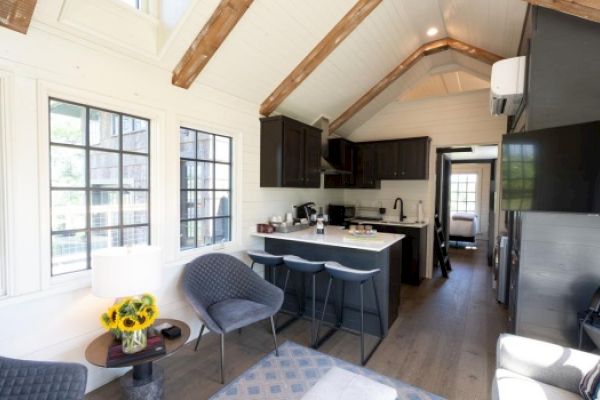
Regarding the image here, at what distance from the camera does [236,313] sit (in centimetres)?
255

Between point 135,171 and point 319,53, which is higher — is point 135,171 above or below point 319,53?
below

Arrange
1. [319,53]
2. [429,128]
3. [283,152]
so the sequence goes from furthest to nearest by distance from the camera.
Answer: [429,128]
[283,152]
[319,53]

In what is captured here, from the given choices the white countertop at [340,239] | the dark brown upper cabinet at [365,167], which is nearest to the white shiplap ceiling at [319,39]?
the dark brown upper cabinet at [365,167]

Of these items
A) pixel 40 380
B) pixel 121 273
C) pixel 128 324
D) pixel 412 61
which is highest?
pixel 412 61

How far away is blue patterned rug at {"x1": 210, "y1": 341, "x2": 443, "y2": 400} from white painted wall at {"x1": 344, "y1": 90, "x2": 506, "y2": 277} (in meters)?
3.25

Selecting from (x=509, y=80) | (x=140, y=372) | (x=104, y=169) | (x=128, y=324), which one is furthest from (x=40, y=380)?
(x=509, y=80)

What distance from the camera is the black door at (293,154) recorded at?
12.4 ft

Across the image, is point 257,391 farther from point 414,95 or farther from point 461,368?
point 414,95

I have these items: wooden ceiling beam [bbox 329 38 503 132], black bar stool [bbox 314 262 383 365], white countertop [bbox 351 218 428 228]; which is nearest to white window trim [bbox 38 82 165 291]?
black bar stool [bbox 314 262 383 365]

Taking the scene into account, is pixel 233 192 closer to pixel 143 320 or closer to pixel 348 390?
pixel 143 320

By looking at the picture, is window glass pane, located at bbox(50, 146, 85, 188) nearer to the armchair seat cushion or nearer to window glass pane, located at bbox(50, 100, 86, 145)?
window glass pane, located at bbox(50, 100, 86, 145)

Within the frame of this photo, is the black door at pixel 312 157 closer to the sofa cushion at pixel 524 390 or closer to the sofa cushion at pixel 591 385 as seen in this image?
the sofa cushion at pixel 524 390

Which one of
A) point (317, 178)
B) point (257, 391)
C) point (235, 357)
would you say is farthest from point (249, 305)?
point (317, 178)

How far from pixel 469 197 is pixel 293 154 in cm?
741
